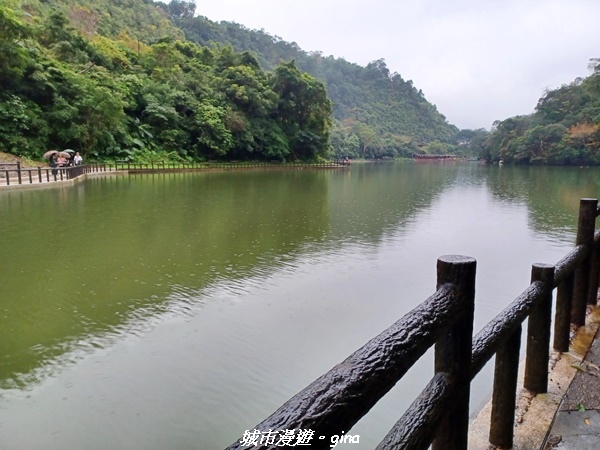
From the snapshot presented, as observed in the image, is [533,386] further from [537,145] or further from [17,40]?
[537,145]

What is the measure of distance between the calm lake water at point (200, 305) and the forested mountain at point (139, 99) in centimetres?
1456

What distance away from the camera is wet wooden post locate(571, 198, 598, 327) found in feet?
9.70

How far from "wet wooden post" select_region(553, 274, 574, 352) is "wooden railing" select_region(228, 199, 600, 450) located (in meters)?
0.31

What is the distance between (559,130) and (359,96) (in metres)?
69.4

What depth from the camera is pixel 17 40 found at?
2247 centimetres

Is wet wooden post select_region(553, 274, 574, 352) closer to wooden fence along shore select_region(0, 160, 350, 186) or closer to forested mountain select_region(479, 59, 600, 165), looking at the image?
wooden fence along shore select_region(0, 160, 350, 186)

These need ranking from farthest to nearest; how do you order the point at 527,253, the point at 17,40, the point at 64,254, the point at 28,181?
the point at 17,40 → the point at 28,181 → the point at 527,253 → the point at 64,254

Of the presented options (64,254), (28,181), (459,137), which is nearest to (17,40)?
(28,181)

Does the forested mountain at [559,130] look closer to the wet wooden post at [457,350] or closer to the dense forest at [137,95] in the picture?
the dense forest at [137,95]

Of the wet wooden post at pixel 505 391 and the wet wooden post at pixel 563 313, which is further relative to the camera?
the wet wooden post at pixel 563 313

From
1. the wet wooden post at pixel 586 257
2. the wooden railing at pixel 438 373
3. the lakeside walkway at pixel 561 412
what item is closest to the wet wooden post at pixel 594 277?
the wet wooden post at pixel 586 257

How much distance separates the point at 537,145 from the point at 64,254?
53.1 metres

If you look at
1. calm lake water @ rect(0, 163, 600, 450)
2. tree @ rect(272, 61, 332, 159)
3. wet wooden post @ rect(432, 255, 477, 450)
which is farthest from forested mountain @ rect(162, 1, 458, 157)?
wet wooden post @ rect(432, 255, 477, 450)

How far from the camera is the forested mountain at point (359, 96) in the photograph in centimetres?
8006
